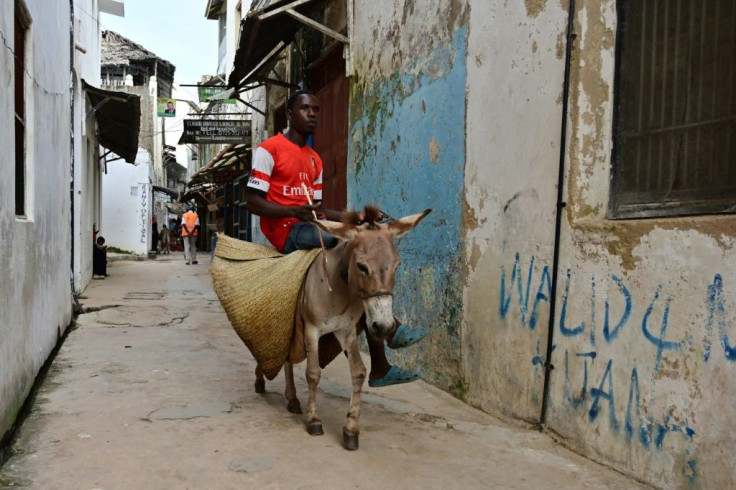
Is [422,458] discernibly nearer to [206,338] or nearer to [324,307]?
[324,307]

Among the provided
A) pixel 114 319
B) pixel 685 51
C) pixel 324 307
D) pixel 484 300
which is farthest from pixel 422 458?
pixel 114 319

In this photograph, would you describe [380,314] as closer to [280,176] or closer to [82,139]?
[280,176]

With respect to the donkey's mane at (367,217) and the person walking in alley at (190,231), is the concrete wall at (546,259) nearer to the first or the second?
the donkey's mane at (367,217)

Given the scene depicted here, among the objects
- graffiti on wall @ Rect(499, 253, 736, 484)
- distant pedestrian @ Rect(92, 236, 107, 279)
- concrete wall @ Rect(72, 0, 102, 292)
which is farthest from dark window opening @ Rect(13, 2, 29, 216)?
distant pedestrian @ Rect(92, 236, 107, 279)

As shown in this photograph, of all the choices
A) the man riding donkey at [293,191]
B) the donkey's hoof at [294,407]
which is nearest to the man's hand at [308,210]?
the man riding donkey at [293,191]

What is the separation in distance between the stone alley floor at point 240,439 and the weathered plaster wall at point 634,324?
26 centimetres

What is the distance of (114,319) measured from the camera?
25.8 ft

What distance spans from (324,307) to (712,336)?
1970 mm

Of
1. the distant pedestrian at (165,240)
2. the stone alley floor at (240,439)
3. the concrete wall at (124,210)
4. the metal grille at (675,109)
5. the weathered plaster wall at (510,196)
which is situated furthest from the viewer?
the distant pedestrian at (165,240)

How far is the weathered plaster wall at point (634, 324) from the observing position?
2.62m

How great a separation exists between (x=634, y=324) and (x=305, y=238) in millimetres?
1975

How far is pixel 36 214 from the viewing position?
15.3 feet

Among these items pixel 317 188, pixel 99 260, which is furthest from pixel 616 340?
pixel 99 260

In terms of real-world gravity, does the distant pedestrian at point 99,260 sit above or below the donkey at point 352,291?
below
